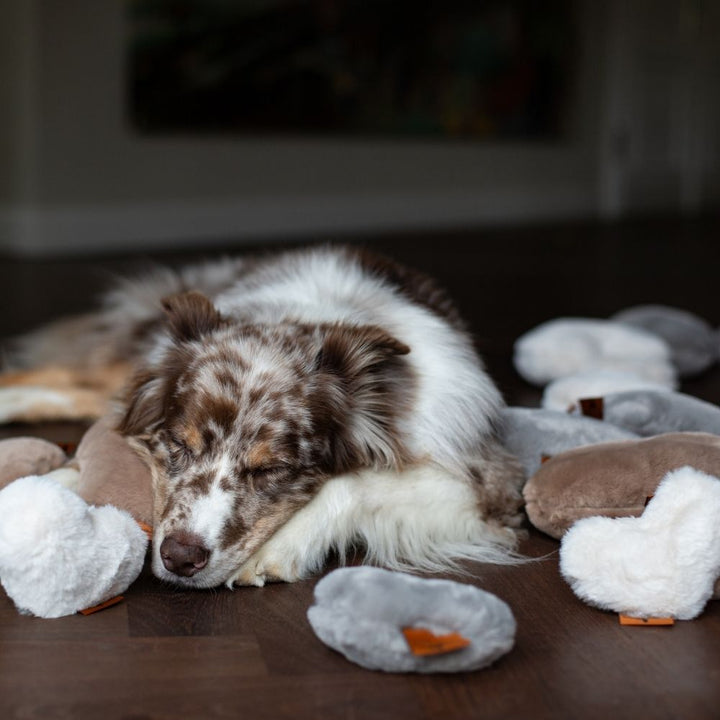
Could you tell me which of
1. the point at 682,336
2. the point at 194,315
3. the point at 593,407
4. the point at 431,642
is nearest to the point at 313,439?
the point at 194,315

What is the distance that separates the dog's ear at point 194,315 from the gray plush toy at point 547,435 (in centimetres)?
76

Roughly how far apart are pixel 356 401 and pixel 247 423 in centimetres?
29

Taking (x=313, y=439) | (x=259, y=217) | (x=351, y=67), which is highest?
(x=351, y=67)

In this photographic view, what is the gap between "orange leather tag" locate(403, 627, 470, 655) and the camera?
186cm

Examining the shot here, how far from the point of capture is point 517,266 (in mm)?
7641

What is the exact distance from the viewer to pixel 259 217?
9.59 m

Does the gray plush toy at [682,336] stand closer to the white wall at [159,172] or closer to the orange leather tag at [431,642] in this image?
the orange leather tag at [431,642]

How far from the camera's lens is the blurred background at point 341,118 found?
830 centimetres

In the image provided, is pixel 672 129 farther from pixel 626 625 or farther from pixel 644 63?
pixel 626 625

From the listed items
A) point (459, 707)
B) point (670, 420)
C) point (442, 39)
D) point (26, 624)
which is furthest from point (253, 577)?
point (442, 39)

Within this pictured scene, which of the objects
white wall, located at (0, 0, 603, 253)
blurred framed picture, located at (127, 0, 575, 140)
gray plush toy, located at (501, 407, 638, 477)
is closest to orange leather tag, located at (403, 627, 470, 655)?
gray plush toy, located at (501, 407, 638, 477)

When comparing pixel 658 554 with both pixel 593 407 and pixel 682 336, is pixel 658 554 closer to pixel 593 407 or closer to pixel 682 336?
pixel 593 407

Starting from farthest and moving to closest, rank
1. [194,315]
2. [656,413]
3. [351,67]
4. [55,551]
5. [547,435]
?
[351,67]
[656,413]
[547,435]
[194,315]
[55,551]

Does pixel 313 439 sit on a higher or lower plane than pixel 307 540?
higher
